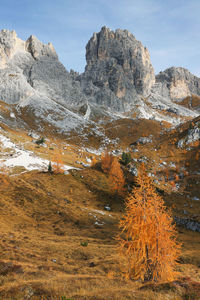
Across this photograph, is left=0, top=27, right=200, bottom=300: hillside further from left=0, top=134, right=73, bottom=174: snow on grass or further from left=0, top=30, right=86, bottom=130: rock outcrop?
left=0, top=30, right=86, bottom=130: rock outcrop

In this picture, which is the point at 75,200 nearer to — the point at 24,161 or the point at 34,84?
the point at 24,161

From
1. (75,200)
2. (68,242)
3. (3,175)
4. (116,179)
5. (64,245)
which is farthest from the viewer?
(116,179)

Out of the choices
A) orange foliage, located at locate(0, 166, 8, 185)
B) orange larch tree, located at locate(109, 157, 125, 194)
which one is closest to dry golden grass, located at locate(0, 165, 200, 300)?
orange foliage, located at locate(0, 166, 8, 185)

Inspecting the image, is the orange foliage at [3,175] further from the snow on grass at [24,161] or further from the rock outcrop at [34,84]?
the rock outcrop at [34,84]

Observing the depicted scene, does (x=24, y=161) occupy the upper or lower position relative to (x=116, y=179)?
upper

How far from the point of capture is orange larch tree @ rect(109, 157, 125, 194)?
5634 centimetres

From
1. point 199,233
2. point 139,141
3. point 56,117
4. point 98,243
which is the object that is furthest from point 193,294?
point 56,117

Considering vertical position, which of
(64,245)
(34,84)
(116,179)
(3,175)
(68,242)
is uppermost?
(34,84)

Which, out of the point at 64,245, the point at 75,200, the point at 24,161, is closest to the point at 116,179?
the point at 75,200

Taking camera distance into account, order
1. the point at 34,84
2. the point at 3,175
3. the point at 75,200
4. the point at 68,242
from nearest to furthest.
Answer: the point at 68,242
the point at 3,175
the point at 75,200
the point at 34,84

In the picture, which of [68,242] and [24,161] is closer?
[68,242]

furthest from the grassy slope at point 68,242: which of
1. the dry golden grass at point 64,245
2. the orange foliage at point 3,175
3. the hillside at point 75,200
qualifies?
the orange foliage at point 3,175

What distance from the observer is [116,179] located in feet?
194

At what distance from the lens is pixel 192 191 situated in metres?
75.0
